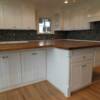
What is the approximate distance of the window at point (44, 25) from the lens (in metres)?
3.88

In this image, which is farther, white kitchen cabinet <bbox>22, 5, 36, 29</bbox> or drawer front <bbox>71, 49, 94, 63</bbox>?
white kitchen cabinet <bbox>22, 5, 36, 29</bbox>

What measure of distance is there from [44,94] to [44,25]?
8.86 ft

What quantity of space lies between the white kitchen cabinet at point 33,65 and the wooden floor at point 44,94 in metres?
0.22

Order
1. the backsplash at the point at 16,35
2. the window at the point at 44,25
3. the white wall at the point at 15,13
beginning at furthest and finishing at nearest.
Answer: the window at the point at 44,25 < the backsplash at the point at 16,35 < the white wall at the point at 15,13

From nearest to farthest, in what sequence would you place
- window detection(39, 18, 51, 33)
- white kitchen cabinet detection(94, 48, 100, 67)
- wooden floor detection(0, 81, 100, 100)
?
wooden floor detection(0, 81, 100, 100), white kitchen cabinet detection(94, 48, 100, 67), window detection(39, 18, 51, 33)

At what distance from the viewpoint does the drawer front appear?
1.89 metres

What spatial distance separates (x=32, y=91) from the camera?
2.10 metres

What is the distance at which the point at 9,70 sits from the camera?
6.65ft

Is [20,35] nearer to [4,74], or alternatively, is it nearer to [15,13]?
[15,13]

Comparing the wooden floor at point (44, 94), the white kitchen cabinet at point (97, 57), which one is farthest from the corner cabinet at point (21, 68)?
the white kitchen cabinet at point (97, 57)

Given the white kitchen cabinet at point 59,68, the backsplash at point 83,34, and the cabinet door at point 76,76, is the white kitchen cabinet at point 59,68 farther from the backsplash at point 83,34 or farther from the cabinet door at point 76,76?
the backsplash at point 83,34

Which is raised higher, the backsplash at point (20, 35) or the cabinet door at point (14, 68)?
the backsplash at point (20, 35)

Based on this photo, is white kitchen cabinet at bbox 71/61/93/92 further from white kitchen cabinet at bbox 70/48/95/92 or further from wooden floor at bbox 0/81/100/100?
wooden floor at bbox 0/81/100/100

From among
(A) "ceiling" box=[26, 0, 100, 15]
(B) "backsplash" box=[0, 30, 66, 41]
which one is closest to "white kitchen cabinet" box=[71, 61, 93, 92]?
(A) "ceiling" box=[26, 0, 100, 15]
